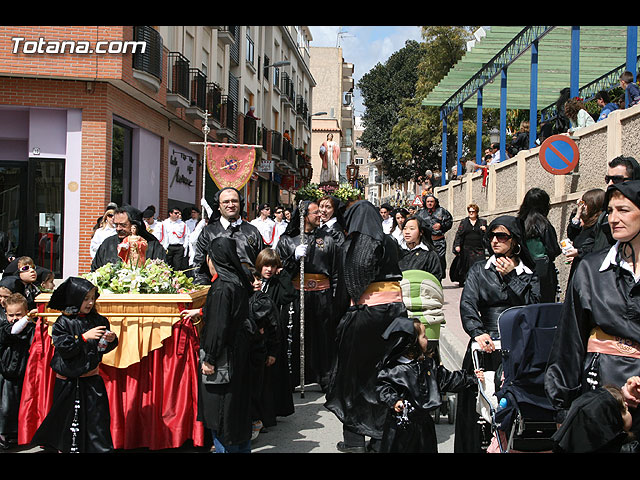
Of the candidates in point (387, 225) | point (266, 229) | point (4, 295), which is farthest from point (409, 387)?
point (266, 229)

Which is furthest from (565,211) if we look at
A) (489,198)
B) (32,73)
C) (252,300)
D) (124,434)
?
(32,73)

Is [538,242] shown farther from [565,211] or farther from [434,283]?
[565,211]

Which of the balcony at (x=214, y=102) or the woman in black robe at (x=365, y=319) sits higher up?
the balcony at (x=214, y=102)

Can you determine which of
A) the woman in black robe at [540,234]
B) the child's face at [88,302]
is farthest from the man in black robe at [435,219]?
the child's face at [88,302]

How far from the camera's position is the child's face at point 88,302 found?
4.86 m

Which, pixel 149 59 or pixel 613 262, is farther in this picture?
pixel 149 59

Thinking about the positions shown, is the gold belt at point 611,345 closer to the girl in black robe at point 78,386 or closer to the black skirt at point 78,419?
the girl in black robe at point 78,386

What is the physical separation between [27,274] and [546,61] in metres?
18.1

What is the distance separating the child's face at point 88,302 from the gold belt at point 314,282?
3222mm

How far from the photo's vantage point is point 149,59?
17.6m

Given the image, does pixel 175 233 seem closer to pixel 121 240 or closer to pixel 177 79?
pixel 177 79

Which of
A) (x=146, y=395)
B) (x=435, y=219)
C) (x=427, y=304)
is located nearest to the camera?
(x=146, y=395)

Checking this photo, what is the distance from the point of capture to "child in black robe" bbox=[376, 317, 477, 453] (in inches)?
170
